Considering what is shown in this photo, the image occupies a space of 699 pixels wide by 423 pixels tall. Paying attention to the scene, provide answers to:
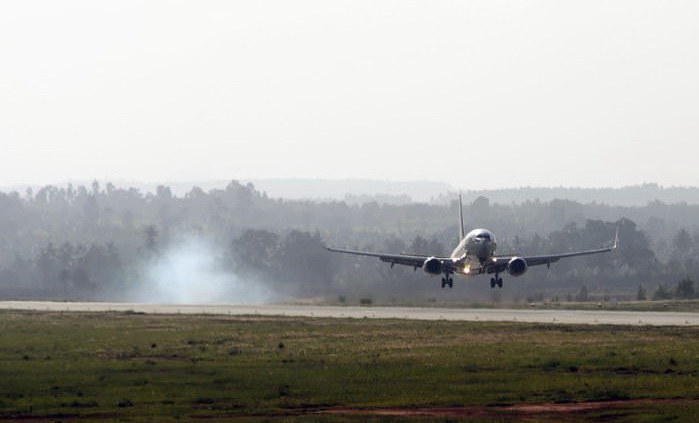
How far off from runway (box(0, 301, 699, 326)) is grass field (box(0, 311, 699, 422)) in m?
5.97

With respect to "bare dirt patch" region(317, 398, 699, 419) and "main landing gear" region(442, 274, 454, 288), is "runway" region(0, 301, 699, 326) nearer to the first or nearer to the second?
"main landing gear" region(442, 274, 454, 288)

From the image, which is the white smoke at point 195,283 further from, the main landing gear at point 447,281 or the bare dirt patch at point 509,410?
the bare dirt patch at point 509,410

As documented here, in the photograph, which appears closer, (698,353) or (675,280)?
(698,353)

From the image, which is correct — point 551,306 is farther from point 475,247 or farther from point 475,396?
point 475,396

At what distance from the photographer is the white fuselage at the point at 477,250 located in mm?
96969

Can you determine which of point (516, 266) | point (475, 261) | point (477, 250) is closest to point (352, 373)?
point (477, 250)

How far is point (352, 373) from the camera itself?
5359 centimetres

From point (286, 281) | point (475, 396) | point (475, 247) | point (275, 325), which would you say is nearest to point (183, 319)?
point (275, 325)

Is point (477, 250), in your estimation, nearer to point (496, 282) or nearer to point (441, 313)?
point (441, 313)

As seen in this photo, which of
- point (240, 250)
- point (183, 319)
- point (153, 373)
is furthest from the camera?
point (240, 250)

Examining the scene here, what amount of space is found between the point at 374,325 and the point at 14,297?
78272 millimetres

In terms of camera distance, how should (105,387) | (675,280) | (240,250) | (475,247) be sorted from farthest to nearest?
(240,250) → (675,280) → (475,247) → (105,387)

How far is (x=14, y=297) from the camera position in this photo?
150 meters

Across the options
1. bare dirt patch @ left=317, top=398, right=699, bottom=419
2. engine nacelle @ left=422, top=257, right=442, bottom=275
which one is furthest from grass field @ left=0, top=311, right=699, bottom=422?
engine nacelle @ left=422, top=257, right=442, bottom=275
